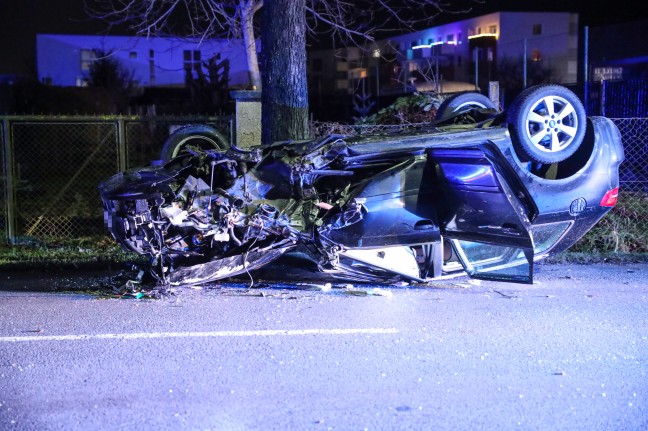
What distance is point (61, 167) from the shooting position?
2036cm

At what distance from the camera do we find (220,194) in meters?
7.09

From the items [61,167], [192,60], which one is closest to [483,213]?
[61,167]

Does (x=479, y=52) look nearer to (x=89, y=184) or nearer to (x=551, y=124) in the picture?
(x=89, y=184)

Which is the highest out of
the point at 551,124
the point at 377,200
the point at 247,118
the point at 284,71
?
the point at 284,71

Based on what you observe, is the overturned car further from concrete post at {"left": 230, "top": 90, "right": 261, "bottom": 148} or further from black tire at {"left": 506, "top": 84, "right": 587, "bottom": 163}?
concrete post at {"left": 230, "top": 90, "right": 261, "bottom": 148}

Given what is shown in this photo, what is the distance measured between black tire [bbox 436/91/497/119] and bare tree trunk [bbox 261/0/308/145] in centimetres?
230

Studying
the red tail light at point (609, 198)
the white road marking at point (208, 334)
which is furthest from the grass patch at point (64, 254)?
the red tail light at point (609, 198)

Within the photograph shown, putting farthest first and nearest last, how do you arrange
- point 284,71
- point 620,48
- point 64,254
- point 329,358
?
point 620,48 → point 284,71 → point 64,254 → point 329,358

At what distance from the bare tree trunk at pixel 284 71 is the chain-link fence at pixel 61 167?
3.50ft

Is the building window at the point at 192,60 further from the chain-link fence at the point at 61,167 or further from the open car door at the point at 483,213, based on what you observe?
the open car door at the point at 483,213

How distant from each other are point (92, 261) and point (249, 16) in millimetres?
7067

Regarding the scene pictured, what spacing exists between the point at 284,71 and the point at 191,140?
5.52 ft

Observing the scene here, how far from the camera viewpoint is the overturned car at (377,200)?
7.02m

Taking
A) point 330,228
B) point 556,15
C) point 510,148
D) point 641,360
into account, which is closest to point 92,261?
point 330,228
